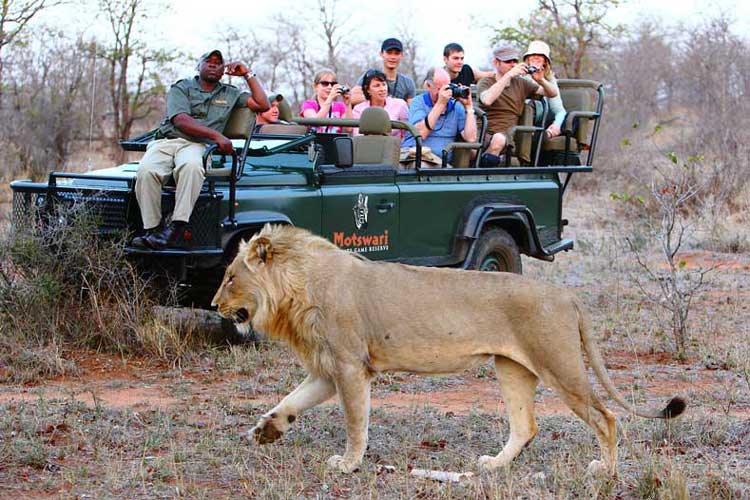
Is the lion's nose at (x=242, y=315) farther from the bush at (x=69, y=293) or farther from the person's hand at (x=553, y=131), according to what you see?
the person's hand at (x=553, y=131)

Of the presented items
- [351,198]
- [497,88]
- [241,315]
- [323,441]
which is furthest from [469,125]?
[241,315]

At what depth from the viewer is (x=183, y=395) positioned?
265 inches

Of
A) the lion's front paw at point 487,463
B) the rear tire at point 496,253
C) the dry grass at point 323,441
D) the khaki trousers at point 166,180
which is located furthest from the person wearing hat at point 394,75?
the lion's front paw at point 487,463

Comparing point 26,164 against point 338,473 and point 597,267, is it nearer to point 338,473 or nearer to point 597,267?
point 597,267

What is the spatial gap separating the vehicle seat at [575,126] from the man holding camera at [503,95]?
0.39m

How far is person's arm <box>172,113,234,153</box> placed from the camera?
7508 millimetres

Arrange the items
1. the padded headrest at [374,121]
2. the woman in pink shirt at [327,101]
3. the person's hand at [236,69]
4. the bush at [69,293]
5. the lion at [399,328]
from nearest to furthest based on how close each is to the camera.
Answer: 1. the lion at [399,328]
2. the bush at [69,293]
3. the person's hand at [236,69]
4. the padded headrest at [374,121]
5. the woman in pink shirt at [327,101]

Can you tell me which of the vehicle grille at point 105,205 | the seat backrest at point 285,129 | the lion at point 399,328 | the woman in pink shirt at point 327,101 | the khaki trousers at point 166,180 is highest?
the woman in pink shirt at point 327,101

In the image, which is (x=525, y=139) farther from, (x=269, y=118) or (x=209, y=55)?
(x=209, y=55)

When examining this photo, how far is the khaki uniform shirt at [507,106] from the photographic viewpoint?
9898mm

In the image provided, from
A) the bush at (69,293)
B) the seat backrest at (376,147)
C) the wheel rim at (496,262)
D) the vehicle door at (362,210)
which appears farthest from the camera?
the wheel rim at (496,262)

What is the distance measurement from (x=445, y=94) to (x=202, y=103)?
2115mm

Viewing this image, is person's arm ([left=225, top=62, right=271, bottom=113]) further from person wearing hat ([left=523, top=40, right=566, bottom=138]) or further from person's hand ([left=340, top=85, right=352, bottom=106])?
person wearing hat ([left=523, top=40, right=566, bottom=138])

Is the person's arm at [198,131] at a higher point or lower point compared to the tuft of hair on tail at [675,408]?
higher
